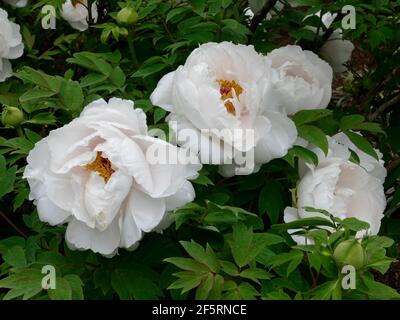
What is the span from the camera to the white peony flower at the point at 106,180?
108cm

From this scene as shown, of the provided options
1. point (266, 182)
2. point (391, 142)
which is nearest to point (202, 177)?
point (266, 182)

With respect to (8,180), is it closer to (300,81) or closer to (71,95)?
(71,95)

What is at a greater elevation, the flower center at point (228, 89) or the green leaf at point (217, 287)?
the flower center at point (228, 89)

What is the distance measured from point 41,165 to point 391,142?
1.02 m

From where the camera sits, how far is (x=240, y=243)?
1.10m

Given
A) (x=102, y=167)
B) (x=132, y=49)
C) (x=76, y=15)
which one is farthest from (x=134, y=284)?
(x=76, y=15)

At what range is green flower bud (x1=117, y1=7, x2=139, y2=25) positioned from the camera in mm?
1503

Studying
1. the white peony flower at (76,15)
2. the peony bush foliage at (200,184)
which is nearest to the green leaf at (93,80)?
the peony bush foliage at (200,184)

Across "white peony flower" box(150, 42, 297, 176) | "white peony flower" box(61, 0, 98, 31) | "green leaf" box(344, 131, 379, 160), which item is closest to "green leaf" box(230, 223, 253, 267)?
"white peony flower" box(150, 42, 297, 176)

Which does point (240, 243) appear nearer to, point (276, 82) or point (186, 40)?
point (276, 82)

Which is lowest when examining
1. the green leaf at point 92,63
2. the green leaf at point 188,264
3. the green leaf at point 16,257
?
the green leaf at point 16,257

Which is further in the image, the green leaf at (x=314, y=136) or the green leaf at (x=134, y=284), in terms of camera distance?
the green leaf at (x=314, y=136)

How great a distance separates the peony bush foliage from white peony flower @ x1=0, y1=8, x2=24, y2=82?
1.20ft

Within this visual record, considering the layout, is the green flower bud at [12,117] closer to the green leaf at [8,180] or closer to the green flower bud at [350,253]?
the green leaf at [8,180]
